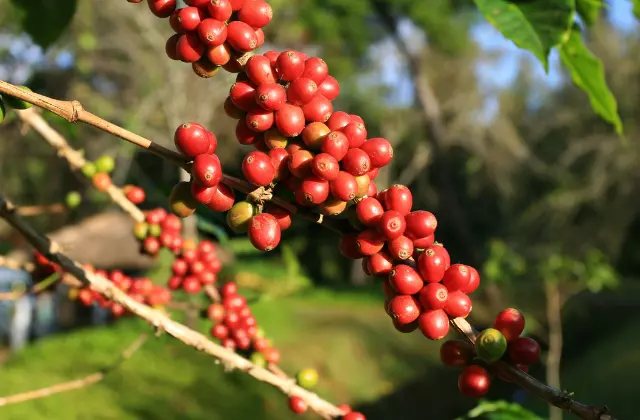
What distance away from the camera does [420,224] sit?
2.34ft

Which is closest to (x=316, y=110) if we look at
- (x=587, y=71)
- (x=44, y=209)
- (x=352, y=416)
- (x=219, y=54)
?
(x=219, y=54)

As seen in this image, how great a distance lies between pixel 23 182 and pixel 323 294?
867cm

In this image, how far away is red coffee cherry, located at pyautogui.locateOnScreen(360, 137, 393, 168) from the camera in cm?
74

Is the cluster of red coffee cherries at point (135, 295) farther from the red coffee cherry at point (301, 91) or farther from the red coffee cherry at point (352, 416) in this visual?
the red coffee cherry at point (301, 91)

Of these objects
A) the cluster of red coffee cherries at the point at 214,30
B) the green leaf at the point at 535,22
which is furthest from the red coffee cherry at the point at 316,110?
the green leaf at the point at 535,22

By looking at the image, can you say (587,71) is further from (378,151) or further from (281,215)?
(281,215)

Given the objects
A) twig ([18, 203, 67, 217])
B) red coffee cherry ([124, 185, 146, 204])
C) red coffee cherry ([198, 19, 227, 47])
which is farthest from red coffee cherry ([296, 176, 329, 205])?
twig ([18, 203, 67, 217])

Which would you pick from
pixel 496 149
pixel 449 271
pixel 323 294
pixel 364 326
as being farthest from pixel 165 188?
pixel 496 149

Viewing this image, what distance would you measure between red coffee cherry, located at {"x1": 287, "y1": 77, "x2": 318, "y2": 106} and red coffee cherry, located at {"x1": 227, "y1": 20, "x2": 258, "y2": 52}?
7 centimetres

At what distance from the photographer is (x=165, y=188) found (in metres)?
1.30

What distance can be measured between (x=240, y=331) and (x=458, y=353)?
0.63 metres

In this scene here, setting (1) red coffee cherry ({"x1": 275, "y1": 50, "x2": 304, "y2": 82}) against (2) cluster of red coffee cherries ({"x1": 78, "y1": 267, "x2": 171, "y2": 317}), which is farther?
(2) cluster of red coffee cherries ({"x1": 78, "y1": 267, "x2": 171, "y2": 317})

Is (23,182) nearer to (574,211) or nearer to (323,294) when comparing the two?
(323,294)

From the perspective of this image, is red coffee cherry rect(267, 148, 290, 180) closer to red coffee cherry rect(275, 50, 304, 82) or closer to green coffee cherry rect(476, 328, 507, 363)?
red coffee cherry rect(275, 50, 304, 82)
